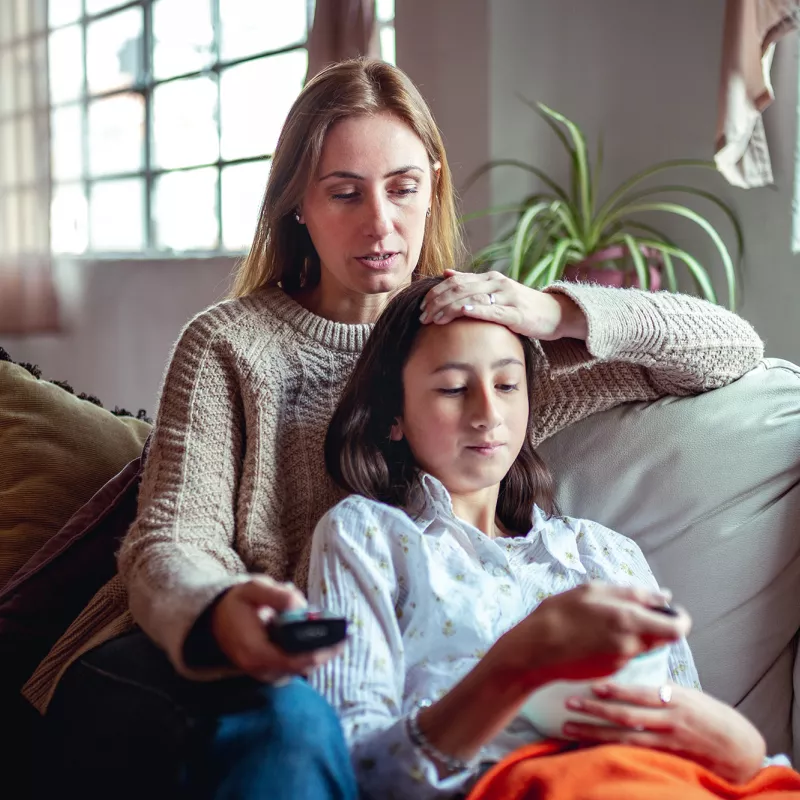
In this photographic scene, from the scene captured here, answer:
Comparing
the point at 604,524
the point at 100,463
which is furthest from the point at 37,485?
the point at 604,524

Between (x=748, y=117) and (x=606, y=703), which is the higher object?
(x=748, y=117)

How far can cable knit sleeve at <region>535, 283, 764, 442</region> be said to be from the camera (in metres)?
1.27

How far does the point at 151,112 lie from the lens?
389 cm

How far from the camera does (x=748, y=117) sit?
2.12m

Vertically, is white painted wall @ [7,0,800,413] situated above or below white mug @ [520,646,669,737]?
above

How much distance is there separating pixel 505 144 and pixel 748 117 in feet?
2.50

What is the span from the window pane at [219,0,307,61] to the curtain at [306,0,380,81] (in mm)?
534

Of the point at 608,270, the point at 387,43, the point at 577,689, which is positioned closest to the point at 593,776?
the point at 577,689

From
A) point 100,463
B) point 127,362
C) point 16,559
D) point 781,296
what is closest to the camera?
point 16,559

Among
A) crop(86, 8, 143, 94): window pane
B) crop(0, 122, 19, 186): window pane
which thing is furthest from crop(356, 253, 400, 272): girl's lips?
crop(0, 122, 19, 186): window pane

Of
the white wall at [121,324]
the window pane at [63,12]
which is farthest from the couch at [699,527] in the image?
the window pane at [63,12]

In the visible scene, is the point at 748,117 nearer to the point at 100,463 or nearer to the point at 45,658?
the point at 100,463

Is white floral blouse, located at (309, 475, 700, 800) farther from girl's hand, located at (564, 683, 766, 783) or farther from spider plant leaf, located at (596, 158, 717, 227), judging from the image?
spider plant leaf, located at (596, 158, 717, 227)

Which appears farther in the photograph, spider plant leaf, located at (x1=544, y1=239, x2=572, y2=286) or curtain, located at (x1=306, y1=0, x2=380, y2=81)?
curtain, located at (x1=306, y1=0, x2=380, y2=81)
